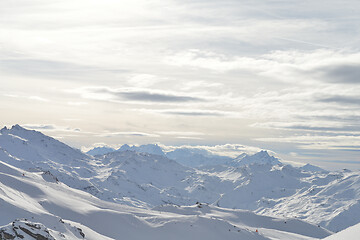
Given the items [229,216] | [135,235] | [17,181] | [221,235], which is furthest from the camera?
[229,216]

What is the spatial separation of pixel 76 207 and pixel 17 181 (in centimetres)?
1697

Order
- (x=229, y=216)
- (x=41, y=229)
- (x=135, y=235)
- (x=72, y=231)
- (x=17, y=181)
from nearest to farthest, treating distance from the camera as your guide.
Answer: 1. (x=41, y=229)
2. (x=72, y=231)
3. (x=135, y=235)
4. (x=17, y=181)
5. (x=229, y=216)

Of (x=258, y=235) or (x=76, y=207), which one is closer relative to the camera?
(x=76, y=207)

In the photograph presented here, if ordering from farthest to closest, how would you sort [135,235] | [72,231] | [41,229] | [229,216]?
[229,216] → [135,235] → [72,231] → [41,229]

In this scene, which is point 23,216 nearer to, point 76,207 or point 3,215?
point 3,215

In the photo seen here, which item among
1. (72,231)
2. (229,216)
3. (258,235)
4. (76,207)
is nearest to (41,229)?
(72,231)

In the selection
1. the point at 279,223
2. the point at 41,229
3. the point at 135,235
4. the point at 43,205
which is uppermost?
the point at 41,229

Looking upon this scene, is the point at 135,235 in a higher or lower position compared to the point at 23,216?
lower

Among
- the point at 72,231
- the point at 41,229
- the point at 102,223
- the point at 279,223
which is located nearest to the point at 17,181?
the point at 102,223

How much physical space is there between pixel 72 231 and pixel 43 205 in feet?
111

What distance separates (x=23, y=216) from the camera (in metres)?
48.4

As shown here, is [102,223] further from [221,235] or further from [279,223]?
[279,223]

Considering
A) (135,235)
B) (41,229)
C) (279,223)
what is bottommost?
(279,223)

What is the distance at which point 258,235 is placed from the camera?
87.1 metres
